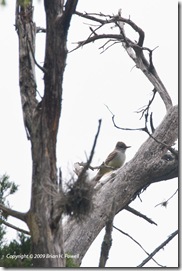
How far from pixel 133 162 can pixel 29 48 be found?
2.72 m

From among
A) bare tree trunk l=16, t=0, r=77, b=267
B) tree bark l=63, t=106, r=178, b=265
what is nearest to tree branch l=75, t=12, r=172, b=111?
tree bark l=63, t=106, r=178, b=265

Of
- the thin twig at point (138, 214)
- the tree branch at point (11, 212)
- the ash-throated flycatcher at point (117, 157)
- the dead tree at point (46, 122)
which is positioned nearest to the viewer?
the dead tree at point (46, 122)

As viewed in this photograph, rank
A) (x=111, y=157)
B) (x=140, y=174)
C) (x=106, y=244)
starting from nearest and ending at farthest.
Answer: (x=106, y=244) < (x=140, y=174) < (x=111, y=157)

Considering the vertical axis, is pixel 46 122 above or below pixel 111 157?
below

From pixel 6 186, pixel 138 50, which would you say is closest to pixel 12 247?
pixel 6 186

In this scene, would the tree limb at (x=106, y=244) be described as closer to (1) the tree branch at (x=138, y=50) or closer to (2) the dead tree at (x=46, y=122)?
(2) the dead tree at (x=46, y=122)

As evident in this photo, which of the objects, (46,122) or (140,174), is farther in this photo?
(140,174)

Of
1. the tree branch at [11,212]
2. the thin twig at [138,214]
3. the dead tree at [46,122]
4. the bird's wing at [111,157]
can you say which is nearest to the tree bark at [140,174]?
the thin twig at [138,214]

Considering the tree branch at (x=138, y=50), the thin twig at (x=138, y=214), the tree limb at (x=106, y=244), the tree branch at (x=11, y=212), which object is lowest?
the tree limb at (x=106, y=244)

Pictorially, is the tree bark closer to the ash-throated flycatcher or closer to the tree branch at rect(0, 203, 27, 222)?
the tree branch at rect(0, 203, 27, 222)

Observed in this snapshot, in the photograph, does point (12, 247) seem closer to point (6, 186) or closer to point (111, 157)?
point (6, 186)

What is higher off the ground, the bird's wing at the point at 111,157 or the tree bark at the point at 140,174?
the bird's wing at the point at 111,157

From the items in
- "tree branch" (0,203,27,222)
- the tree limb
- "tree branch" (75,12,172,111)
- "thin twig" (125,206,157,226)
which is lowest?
the tree limb

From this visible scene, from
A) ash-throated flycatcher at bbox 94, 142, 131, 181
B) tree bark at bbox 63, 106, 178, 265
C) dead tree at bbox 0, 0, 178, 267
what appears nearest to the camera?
dead tree at bbox 0, 0, 178, 267
